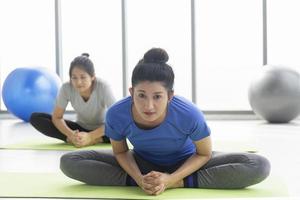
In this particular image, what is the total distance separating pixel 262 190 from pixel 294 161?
92 centimetres

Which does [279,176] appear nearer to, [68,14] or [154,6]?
[154,6]

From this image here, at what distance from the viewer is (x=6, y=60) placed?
681 centimetres

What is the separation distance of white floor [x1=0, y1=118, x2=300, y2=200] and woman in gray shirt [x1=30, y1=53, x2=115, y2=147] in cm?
23

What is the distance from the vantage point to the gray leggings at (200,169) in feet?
7.72

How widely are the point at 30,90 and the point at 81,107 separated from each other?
1.92 m

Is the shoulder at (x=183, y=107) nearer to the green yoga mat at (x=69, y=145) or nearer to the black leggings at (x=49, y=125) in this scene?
the green yoga mat at (x=69, y=145)

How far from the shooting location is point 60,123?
383cm

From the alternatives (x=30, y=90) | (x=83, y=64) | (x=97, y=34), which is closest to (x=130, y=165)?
(x=83, y=64)

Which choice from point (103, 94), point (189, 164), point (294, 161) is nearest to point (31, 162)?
point (103, 94)

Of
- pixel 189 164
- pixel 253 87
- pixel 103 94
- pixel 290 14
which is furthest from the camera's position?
pixel 290 14

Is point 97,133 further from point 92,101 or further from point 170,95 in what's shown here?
point 170,95

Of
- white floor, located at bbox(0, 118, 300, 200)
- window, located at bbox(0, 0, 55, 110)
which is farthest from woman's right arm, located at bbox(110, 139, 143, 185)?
window, located at bbox(0, 0, 55, 110)

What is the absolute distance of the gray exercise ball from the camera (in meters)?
5.33

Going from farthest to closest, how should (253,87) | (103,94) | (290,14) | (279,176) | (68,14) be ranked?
(68,14) → (290,14) → (253,87) → (103,94) → (279,176)
